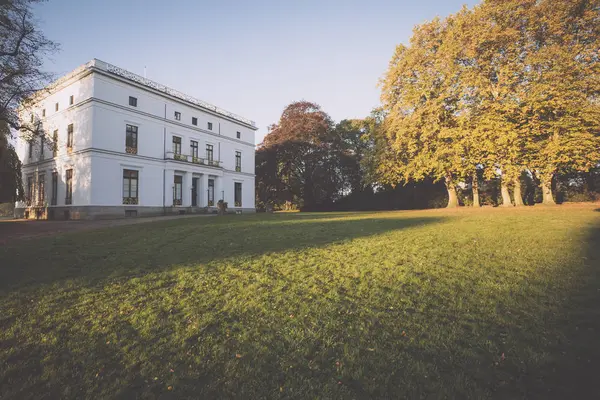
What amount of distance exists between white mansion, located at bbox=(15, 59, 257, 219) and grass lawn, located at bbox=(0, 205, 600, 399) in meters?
20.3

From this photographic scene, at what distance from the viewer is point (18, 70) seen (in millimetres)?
16484

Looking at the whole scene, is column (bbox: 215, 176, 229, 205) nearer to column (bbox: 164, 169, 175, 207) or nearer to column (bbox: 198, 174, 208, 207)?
column (bbox: 198, 174, 208, 207)

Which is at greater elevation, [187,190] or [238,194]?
[187,190]

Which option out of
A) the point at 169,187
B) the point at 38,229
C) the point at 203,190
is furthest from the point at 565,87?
the point at 169,187

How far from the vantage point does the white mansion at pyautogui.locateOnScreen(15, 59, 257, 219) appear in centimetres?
2328

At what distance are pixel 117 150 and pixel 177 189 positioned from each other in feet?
21.1

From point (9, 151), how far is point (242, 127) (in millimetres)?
22347

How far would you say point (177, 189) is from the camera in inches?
1148

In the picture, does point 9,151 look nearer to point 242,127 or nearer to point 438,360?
point 242,127

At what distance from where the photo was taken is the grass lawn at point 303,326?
2.34 metres

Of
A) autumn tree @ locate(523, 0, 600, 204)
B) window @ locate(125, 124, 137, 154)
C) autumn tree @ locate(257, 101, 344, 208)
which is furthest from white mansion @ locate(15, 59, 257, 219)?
autumn tree @ locate(523, 0, 600, 204)

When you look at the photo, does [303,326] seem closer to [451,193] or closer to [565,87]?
[565,87]

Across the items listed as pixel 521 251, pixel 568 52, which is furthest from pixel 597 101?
pixel 521 251

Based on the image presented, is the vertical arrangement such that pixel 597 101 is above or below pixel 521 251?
above
